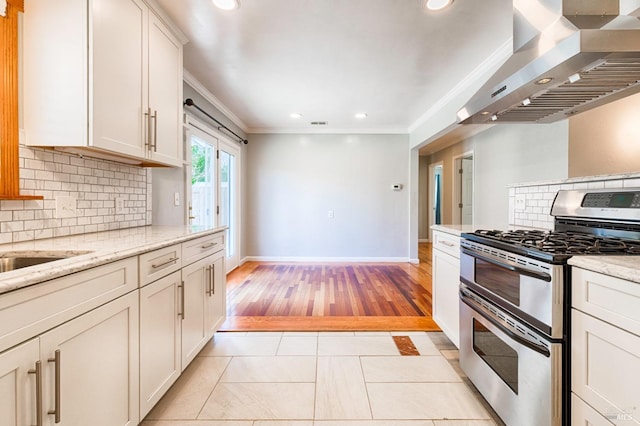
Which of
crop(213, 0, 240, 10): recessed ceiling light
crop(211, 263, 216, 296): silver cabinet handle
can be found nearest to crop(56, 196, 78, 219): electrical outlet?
crop(211, 263, 216, 296): silver cabinet handle

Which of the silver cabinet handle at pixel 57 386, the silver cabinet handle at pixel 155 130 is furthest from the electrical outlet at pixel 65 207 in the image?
the silver cabinet handle at pixel 57 386

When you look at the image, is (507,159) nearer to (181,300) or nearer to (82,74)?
(181,300)

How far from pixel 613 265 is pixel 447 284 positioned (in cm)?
128

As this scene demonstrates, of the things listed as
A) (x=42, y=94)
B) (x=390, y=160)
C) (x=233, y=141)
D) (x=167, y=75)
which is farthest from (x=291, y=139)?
(x=42, y=94)

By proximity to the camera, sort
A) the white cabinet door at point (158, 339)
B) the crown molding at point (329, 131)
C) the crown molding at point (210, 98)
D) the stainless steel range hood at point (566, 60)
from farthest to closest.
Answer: the crown molding at point (329, 131)
the crown molding at point (210, 98)
the white cabinet door at point (158, 339)
the stainless steel range hood at point (566, 60)

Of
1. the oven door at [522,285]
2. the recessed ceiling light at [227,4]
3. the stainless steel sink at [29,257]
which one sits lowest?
the oven door at [522,285]

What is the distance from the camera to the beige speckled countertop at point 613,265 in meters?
0.88

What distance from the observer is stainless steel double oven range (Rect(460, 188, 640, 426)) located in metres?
1.14

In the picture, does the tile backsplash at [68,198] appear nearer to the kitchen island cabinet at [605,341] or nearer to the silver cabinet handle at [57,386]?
the silver cabinet handle at [57,386]

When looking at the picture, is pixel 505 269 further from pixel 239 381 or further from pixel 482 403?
pixel 239 381

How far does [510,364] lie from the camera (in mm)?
1394

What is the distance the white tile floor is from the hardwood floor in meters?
0.29

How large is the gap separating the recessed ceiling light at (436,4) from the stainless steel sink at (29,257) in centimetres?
237

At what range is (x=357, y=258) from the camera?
18.0 feet
